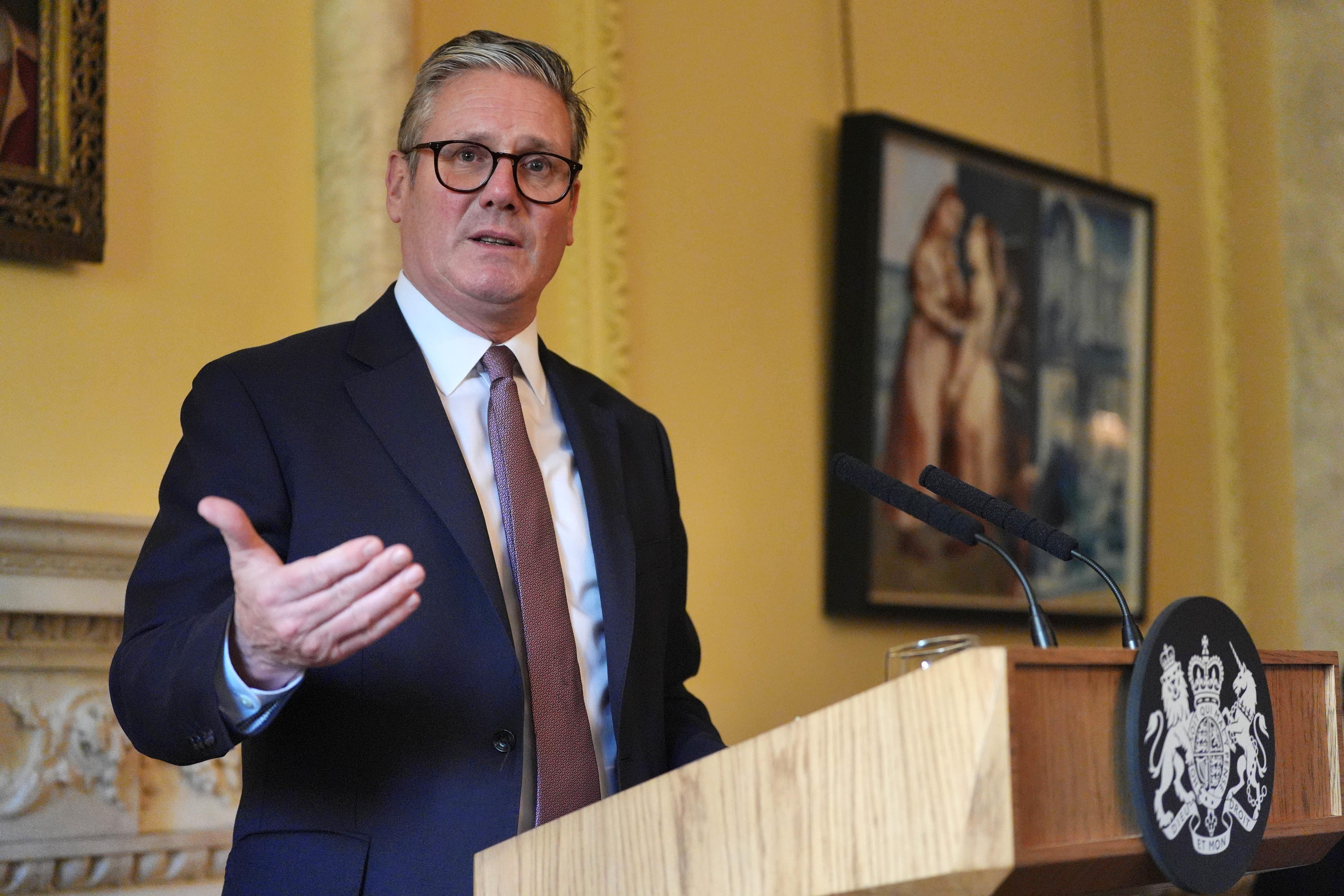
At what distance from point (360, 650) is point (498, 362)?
541mm

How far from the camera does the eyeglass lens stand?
2.16 meters

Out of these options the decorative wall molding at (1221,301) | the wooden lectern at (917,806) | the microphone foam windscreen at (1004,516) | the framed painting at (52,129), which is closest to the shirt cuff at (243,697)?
the wooden lectern at (917,806)

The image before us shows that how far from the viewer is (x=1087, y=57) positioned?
536cm

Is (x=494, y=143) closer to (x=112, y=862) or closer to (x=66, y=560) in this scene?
(x=66, y=560)

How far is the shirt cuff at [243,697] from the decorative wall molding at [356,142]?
64.7 inches

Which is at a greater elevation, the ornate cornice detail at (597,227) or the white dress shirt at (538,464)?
the ornate cornice detail at (597,227)

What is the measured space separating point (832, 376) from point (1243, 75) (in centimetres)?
291

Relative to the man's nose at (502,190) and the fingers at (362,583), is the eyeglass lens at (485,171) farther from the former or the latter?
the fingers at (362,583)

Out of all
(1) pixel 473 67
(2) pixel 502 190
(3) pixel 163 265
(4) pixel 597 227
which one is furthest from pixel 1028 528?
(4) pixel 597 227

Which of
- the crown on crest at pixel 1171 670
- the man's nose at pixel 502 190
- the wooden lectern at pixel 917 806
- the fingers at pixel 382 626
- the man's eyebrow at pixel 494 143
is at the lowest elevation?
the wooden lectern at pixel 917 806

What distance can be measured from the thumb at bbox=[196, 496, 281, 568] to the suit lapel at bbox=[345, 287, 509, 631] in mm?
476

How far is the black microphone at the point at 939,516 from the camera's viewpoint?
151 cm

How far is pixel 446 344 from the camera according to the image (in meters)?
2.12

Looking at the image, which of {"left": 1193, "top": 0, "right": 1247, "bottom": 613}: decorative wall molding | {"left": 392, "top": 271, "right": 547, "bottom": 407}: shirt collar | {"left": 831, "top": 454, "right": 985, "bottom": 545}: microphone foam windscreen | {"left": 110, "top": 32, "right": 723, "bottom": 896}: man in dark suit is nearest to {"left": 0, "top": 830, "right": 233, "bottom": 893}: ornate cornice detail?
{"left": 110, "top": 32, "right": 723, "bottom": 896}: man in dark suit
